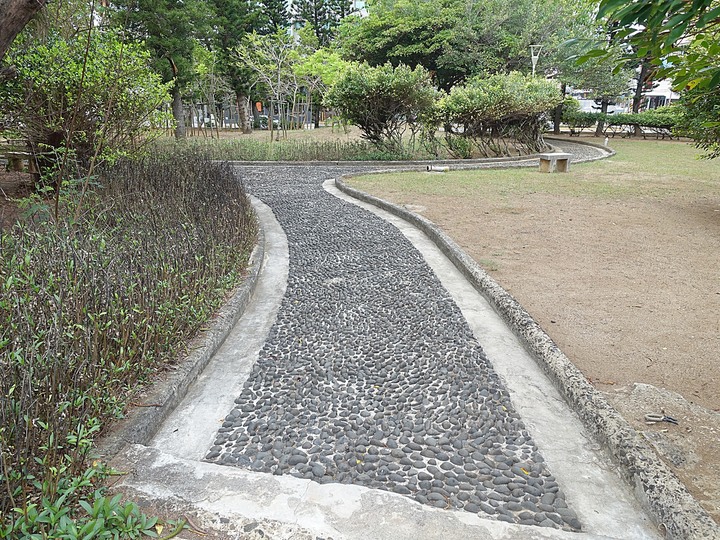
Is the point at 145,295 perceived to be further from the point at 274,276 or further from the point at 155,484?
the point at 274,276

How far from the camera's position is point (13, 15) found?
2766 mm

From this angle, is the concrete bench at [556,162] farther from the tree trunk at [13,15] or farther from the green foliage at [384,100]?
the tree trunk at [13,15]

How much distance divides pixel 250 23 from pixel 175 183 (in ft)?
72.9

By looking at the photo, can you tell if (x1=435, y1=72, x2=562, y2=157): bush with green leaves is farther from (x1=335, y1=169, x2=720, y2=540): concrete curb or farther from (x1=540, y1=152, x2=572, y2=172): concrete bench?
(x1=335, y1=169, x2=720, y2=540): concrete curb

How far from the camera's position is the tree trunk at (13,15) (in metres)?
2.72

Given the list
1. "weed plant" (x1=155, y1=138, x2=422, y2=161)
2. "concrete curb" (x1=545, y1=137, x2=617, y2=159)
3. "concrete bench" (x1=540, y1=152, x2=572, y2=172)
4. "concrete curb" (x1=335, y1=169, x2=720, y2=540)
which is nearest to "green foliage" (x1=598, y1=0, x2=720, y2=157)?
"concrete curb" (x1=335, y1=169, x2=720, y2=540)

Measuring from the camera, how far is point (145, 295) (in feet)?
8.72

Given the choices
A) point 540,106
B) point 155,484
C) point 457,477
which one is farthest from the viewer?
point 540,106

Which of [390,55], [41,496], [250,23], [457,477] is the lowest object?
[457,477]

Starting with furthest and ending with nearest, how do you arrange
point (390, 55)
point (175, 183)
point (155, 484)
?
point (390, 55) → point (175, 183) → point (155, 484)

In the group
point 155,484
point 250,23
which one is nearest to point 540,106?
point 155,484

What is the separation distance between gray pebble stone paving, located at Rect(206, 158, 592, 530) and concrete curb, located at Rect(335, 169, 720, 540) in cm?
28

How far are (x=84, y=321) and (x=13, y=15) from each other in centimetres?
188

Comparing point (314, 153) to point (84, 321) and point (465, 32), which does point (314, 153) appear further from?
point (84, 321)
